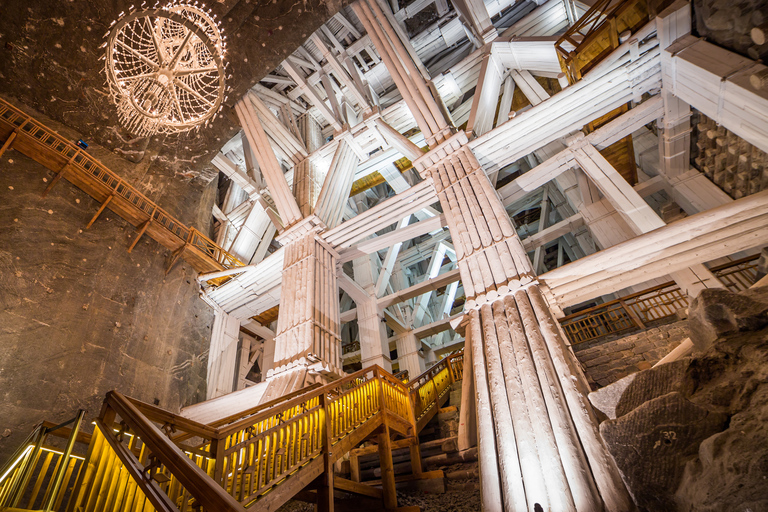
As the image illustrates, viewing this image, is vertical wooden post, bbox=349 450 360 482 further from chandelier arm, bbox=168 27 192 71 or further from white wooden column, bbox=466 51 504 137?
chandelier arm, bbox=168 27 192 71

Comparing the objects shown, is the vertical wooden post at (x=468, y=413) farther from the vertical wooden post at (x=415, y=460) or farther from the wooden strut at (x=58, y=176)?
the wooden strut at (x=58, y=176)

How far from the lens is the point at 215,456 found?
2805 millimetres

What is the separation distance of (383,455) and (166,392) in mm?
6489

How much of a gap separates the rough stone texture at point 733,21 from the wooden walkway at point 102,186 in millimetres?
11242

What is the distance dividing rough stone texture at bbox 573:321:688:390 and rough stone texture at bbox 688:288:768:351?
14.6 feet

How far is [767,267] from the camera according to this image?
3.71 meters

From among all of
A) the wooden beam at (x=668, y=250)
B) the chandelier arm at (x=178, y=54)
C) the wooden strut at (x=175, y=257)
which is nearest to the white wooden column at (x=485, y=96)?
the wooden beam at (x=668, y=250)

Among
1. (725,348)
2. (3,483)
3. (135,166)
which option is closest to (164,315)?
(135,166)

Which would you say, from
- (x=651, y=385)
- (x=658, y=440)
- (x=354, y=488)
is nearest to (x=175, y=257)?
(x=354, y=488)

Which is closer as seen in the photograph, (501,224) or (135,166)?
(501,224)

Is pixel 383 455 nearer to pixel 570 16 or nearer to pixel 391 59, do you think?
pixel 391 59

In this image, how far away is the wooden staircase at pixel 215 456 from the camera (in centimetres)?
190

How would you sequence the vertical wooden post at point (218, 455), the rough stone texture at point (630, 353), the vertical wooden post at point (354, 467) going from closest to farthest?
the vertical wooden post at point (218, 455)
the vertical wooden post at point (354, 467)
the rough stone texture at point (630, 353)

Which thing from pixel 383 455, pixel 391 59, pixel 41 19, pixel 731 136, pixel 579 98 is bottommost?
pixel 383 455
